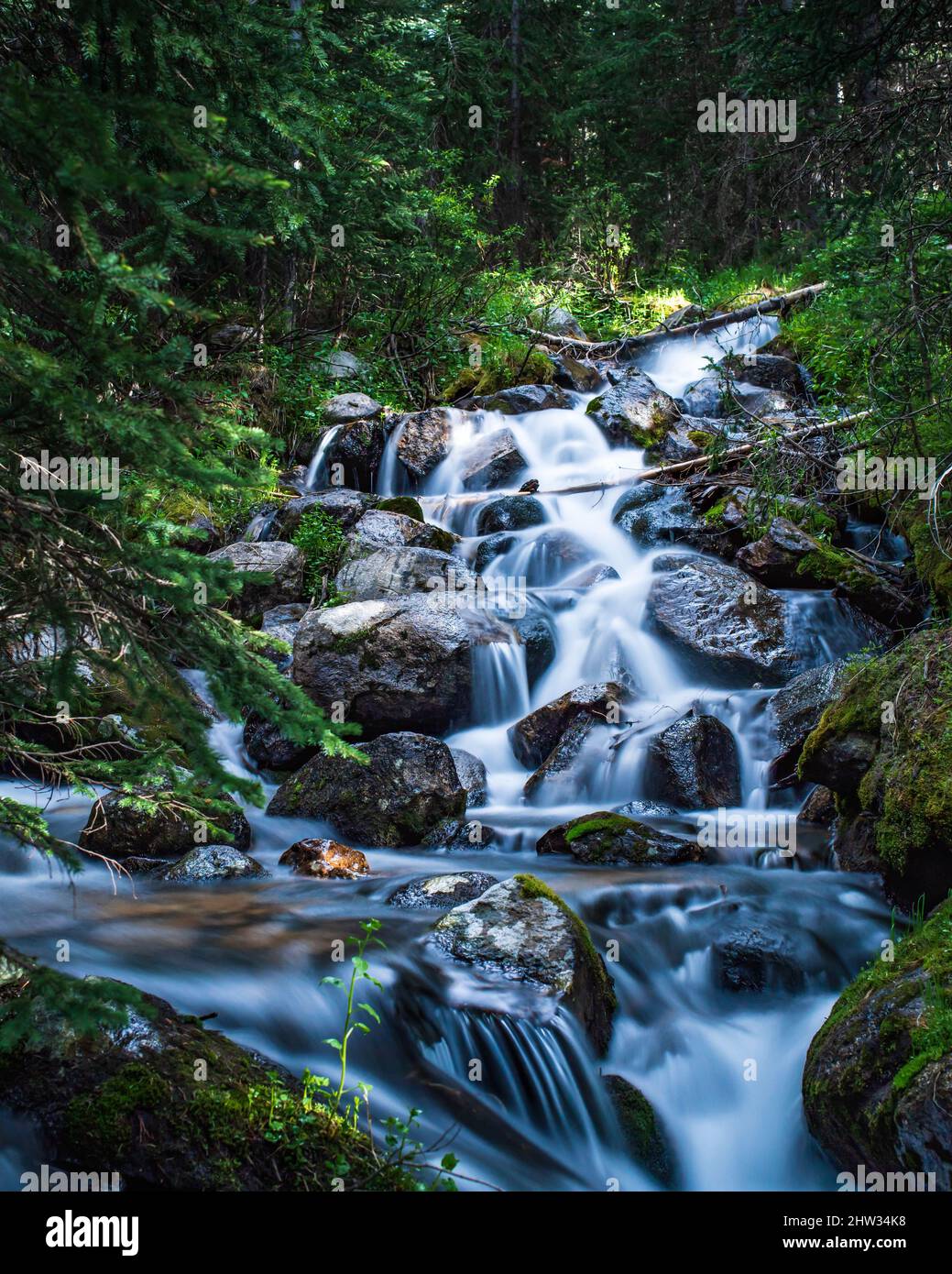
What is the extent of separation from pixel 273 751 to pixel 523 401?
8964 millimetres

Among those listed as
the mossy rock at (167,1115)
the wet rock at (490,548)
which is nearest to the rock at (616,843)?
the mossy rock at (167,1115)

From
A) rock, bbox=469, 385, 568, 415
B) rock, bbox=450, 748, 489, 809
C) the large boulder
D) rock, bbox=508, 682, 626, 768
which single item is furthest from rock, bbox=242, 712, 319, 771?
rock, bbox=469, 385, 568, 415

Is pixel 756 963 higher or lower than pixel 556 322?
lower

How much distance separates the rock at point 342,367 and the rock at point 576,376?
3563 millimetres

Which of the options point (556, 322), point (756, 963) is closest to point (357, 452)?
point (556, 322)

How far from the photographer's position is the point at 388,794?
7160 mm

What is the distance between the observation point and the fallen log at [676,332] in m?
18.0

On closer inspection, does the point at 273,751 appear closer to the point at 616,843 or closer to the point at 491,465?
the point at 616,843

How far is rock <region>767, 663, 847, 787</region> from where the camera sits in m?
7.61

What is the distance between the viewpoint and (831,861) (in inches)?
249

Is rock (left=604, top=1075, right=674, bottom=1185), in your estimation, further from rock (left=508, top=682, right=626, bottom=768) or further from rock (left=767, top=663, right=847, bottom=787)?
rock (left=508, top=682, right=626, bottom=768)

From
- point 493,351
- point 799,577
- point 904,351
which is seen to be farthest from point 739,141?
point 904,351

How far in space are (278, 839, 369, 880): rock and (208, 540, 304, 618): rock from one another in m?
4.74
